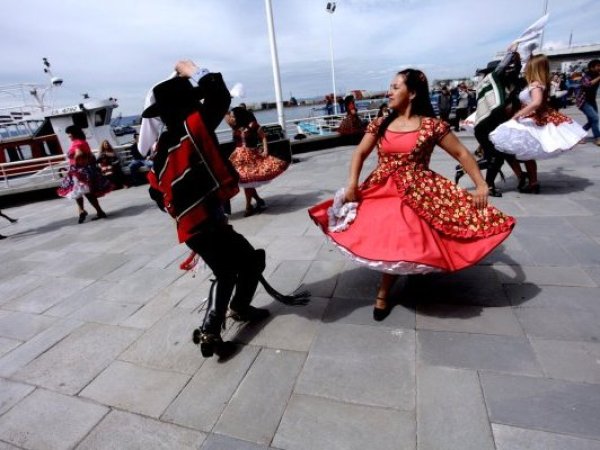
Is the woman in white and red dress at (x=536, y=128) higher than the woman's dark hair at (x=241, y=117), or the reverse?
the woman's dark hair at (x=241, y=117)

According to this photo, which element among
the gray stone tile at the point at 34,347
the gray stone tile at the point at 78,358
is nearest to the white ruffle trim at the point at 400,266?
the gray stone tile at the point at 78,358

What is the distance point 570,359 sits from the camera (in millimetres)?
2154

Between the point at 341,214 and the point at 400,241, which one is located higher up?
the point at 341,214

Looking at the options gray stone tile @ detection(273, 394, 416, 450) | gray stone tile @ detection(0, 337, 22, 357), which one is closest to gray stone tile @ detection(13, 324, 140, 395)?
gray stone tile @ detection(0, 337, 22, 357)

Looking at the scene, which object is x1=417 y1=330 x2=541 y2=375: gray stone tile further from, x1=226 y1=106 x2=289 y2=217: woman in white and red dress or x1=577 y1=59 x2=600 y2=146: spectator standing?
x1=577 y1=59 x2=600 y2=146: spectator standing

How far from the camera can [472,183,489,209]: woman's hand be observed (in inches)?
101

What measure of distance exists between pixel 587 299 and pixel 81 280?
16.9 feet

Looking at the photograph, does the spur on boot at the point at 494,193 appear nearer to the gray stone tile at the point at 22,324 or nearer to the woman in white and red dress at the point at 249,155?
the woman in white and red dress at the point at 249,155

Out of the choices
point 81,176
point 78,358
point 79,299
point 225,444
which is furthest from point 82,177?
point 225,444

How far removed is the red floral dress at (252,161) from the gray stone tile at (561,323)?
4251 mm

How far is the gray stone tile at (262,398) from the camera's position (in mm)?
1959

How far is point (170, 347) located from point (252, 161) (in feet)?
12.6

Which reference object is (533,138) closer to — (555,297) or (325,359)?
(555,297)

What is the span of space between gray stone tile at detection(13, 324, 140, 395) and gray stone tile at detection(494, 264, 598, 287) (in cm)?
330
